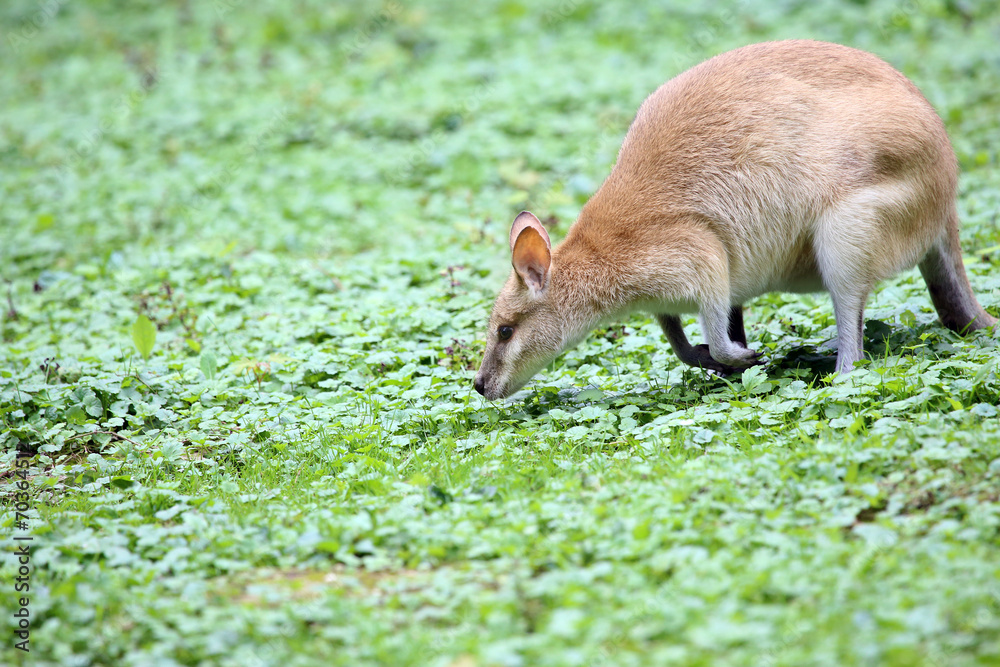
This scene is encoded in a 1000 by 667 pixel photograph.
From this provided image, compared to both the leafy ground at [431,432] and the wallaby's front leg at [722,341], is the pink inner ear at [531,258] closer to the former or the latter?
the leafy ground at [431,432]

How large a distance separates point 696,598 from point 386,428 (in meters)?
2.30

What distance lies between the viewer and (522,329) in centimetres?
511

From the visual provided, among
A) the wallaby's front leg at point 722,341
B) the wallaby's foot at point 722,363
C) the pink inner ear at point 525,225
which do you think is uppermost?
the pink inner ear at point 525,225

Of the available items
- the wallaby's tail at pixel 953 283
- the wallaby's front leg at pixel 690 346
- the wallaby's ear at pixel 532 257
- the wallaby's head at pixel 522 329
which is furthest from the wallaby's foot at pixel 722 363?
the wallaby's tail at pixel 953 283

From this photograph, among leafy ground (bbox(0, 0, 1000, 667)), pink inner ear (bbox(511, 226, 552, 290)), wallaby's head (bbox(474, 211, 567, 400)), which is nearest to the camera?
leafy ground (bbox(0, 0, 1000, 667))

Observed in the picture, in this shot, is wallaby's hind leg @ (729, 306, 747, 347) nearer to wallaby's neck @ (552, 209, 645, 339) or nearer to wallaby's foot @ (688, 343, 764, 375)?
wallaby's foot @ (688, 343, 764, 375)

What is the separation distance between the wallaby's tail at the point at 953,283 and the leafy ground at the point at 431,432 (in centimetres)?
21

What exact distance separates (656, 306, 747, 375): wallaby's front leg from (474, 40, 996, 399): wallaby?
0.04ft

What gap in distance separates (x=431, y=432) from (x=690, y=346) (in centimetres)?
158

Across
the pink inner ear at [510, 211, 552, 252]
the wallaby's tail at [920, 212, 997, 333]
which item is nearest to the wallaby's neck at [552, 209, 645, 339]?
the pink inner ear at [510, 211, 552, 252]

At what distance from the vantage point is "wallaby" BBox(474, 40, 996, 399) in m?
4.79

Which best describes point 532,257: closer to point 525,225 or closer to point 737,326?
point 525,225

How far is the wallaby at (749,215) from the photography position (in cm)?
479

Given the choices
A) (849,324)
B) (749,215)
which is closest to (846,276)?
(849,324)
